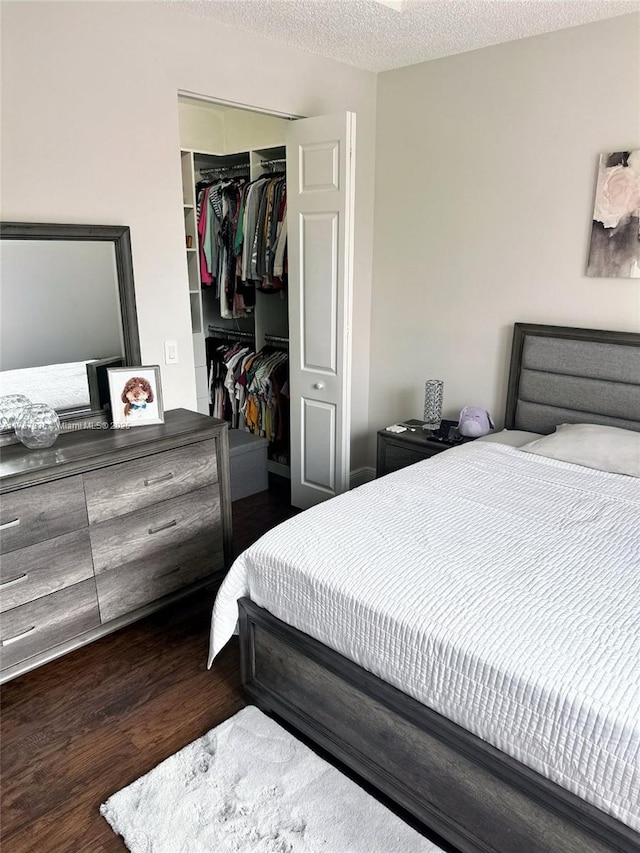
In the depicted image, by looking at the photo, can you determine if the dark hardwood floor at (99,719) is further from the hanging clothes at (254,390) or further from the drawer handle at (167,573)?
the hanging clothes at (254,390)

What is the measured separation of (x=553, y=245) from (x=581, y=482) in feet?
4.21

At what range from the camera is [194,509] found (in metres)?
2.61

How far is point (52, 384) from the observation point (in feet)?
8.14

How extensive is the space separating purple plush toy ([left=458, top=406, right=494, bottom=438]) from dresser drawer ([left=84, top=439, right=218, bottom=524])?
1372 mm

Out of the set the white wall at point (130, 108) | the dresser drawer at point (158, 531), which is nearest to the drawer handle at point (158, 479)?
the dresser drawer at point (158, 531)

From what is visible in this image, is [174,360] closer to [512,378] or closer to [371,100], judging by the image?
[512,378]

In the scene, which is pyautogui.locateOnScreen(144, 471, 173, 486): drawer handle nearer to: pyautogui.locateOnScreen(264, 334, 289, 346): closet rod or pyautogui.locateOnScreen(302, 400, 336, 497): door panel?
pyautogui.locateOnScreen(302, 400, 336, 497): door panel

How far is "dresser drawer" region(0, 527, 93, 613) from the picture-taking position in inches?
80.6

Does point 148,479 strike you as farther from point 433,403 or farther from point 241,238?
point 241,238

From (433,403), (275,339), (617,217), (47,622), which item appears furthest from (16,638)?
(617,217)

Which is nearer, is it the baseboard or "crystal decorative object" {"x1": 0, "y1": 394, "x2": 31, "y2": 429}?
"crystal decorative object" {"x1": 0, "y1": 394, "x2": 31, "y2": 429}

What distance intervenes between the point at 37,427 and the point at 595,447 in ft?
7.53

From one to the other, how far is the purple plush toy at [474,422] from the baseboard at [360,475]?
0.99m

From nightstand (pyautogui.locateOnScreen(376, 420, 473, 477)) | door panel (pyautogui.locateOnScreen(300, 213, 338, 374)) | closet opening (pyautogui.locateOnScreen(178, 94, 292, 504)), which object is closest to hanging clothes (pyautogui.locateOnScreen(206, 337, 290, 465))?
closet opening (pyautogui.locateOnScreen(178, 94, 292, 504))
